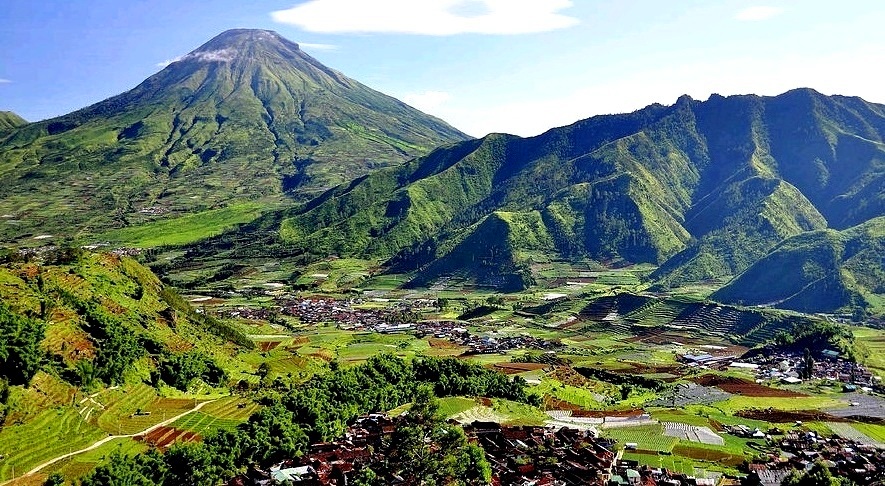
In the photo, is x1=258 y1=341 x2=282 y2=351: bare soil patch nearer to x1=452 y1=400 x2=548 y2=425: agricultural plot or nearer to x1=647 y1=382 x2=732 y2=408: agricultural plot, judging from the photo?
x1=452 y1=400 x2=548 y2=425: agricultural plot

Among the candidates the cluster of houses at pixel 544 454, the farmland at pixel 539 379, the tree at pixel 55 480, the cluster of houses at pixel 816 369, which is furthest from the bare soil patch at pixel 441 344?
the tree at pixel 55 480

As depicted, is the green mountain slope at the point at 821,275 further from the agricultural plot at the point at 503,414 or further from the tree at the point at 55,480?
the tree at the point at 55,480

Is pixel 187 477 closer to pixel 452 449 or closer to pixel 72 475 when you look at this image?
pixel 72 475

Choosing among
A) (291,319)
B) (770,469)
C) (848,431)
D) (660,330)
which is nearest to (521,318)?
(660,330)

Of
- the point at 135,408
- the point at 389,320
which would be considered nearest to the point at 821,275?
the point at 389,320

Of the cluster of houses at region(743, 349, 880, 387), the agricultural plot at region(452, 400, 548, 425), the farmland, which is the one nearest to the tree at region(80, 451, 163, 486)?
the farmland
